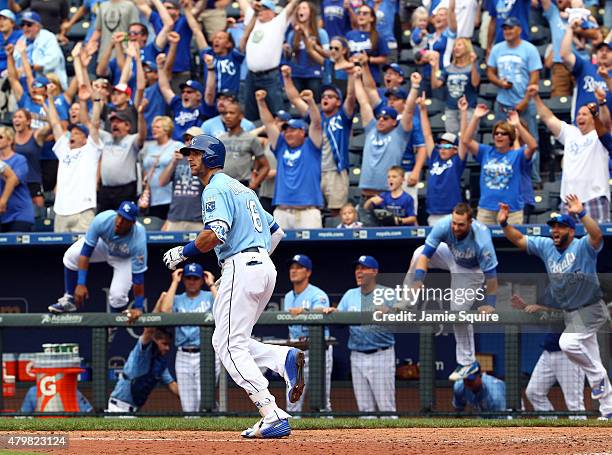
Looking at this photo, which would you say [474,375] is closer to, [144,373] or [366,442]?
[366,442]

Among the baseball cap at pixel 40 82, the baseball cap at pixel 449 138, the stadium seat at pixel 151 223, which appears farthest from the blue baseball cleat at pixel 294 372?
the baseball cap at pixel 40 82

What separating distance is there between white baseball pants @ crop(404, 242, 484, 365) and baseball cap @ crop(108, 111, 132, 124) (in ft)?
13.3

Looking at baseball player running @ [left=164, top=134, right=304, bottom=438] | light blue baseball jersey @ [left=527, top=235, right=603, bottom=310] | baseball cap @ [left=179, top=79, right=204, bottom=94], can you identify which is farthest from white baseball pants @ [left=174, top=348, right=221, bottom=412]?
baseball cap @ [left=179, top=79, right=204, bottom=94]

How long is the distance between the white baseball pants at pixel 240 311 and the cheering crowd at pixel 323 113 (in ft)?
14.5

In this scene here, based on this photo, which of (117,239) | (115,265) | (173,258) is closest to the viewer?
(173,258)

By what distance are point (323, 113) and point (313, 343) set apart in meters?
3.29

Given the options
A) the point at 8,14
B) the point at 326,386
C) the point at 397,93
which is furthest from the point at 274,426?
the point at 8,14

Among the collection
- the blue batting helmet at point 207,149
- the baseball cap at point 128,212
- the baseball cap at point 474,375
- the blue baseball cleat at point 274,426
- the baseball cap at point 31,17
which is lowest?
the blue baseball cleat at point 274,426

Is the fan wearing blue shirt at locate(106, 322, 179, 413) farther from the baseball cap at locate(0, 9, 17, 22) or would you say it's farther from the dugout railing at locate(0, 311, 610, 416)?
the baseball cap at locate(0, 9, 17, 22)

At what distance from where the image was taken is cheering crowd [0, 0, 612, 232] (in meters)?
13.0

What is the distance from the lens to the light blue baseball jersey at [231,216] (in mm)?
8445

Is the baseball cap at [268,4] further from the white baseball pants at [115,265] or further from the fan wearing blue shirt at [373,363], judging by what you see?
the fan wearing blue shirt at [373,363]

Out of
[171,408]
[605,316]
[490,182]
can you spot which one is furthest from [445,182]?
[171,408]

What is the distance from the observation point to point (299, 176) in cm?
1321
